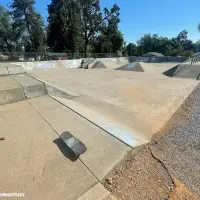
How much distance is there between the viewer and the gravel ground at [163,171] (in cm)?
231

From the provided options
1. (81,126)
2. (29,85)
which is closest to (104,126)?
(81,126)

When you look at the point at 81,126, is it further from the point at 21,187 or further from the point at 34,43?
the point at 34,43

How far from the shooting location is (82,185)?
2.18 meters

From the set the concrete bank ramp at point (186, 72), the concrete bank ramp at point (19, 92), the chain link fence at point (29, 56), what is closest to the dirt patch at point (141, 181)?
the concrete bank ramp at point (19, 92)

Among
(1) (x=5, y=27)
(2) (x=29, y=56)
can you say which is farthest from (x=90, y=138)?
(1) (x=5, y=27)

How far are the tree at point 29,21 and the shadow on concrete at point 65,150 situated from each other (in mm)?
36886

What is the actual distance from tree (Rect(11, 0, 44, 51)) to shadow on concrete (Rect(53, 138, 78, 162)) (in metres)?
36.9

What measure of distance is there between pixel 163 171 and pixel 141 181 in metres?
0.47

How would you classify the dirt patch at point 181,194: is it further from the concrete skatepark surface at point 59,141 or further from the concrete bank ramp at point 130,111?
the concrete bank ramp at point 130,111

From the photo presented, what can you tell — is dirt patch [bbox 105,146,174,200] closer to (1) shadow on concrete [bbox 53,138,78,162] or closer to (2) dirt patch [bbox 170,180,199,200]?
(2) dirt patch [bbox 170,180,199,200]

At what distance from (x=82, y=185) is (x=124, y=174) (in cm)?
77

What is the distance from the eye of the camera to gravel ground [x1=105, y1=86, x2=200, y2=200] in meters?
2.31

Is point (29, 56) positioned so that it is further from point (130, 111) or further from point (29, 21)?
point (130, 111)

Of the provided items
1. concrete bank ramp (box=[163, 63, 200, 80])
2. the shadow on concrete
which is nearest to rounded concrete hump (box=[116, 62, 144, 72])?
concrete bank ramp (box=[163, 63, 200, 80])
